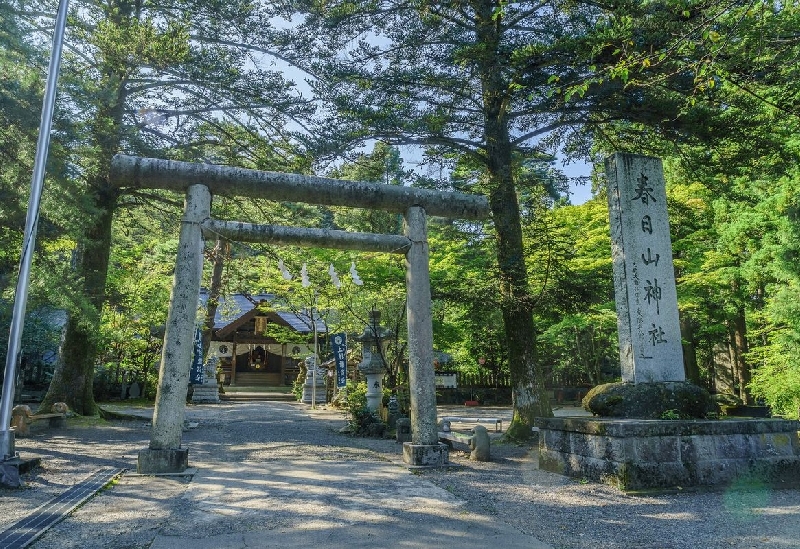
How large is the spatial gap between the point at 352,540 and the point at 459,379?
66.3ft

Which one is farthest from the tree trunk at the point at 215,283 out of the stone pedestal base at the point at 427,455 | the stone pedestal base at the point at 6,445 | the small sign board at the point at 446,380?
the stone pedestal base at the point at 427,455

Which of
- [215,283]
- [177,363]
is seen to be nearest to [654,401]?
[177,363]

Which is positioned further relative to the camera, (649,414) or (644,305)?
(644,305)

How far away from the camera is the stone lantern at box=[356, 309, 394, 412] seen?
12.3m

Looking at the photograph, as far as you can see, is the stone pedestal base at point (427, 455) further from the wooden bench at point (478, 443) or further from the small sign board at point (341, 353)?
the small sign board at point (341, 353)

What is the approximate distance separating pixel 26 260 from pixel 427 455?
5.44 meters

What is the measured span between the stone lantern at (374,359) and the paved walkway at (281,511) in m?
4.43

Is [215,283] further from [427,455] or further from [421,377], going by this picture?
[427,455]

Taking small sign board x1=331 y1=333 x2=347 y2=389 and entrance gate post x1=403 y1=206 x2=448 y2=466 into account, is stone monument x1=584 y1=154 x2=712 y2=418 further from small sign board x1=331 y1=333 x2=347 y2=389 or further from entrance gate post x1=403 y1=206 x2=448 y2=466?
small sign board x1=331 y1=333 x2=347 y2=389

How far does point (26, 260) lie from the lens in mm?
6242

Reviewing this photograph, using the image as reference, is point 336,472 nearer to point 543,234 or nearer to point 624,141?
point 543,234

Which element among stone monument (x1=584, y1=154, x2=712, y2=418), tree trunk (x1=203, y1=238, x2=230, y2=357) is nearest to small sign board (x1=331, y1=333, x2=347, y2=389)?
tree trunk (x1=203, y1=238, x2=230, y2=357)

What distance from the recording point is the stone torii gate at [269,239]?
20.3 ft

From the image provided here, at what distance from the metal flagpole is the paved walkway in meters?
1.13
